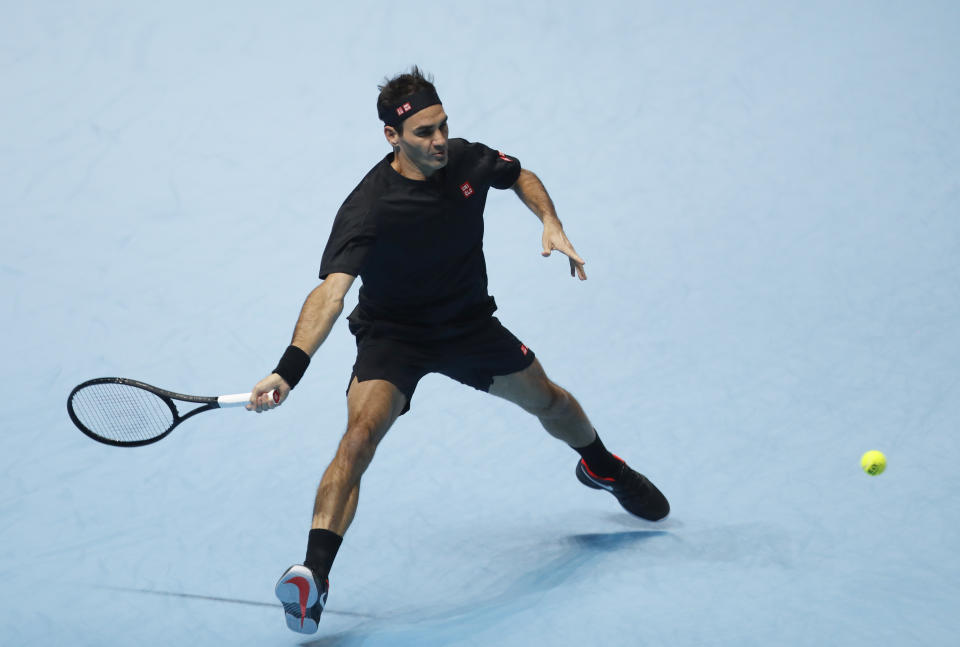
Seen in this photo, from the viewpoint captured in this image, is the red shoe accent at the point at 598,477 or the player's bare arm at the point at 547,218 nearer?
the player's bare arm at the point at 547,218

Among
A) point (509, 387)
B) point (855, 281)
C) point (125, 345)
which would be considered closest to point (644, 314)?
point (855, 281)

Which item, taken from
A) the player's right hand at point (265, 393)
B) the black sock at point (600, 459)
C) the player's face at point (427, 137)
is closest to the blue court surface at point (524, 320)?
the black sock at point (600, 459)

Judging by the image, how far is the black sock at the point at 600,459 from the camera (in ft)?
13.1

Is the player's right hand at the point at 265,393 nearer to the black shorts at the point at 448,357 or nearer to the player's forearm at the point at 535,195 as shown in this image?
the black shorts at the point at 448,357

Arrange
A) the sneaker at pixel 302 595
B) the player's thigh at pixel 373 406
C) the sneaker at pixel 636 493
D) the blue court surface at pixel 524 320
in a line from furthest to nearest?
the sneaker at pixel 636 493 → the blue court surface at pixel 524 320 → the player's thigh at pixel 373 406 → the sneaker at pixel 302 595

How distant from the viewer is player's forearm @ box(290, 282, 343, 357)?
10.3 feet

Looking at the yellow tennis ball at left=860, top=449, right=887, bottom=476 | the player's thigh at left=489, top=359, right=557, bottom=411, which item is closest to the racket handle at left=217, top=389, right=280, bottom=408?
the player's thigh at left=489, top=359, right=557, bottom=411

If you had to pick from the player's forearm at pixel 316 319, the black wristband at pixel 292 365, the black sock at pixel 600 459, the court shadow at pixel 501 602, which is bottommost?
the court shadow at pixel 501 602

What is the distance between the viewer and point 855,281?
18.3 feet

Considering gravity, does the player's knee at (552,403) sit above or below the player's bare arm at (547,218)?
below

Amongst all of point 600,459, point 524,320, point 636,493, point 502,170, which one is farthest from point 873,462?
point 524,320

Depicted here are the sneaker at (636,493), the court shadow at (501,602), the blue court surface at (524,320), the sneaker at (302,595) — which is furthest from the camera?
the sneaker at (636,493)

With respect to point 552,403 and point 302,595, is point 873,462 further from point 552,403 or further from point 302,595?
point 302,595

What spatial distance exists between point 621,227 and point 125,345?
2.67m
